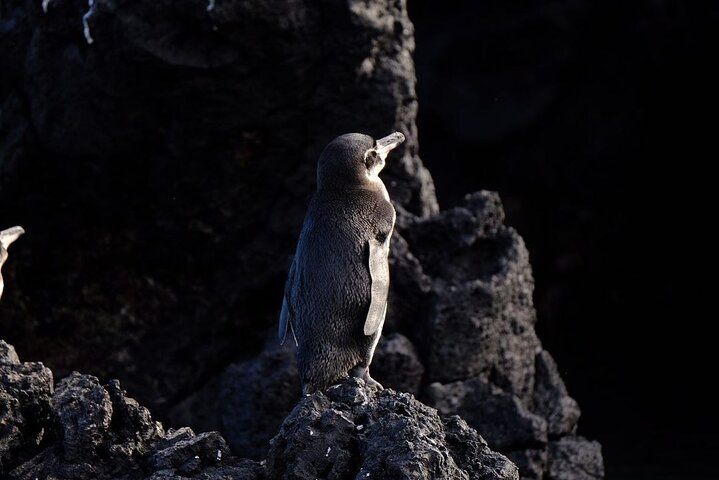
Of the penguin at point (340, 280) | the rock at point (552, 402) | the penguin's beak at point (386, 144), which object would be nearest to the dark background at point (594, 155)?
the rock at point (552, 402)

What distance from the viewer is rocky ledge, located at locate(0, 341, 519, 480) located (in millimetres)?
3309

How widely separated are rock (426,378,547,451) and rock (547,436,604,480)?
11.2 inches

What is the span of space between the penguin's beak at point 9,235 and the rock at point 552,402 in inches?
125

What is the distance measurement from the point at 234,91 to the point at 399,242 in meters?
1.32

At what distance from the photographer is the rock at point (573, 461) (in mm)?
6375

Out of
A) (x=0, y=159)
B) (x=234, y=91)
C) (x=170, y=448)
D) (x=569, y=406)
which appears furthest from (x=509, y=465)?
(x=0, y=159)

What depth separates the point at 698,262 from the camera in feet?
38.1

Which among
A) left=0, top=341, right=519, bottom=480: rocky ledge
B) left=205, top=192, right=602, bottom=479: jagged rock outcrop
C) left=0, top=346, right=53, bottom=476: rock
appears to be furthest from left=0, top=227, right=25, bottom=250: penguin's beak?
left=0, top=346, right=53, bottom=476: rock

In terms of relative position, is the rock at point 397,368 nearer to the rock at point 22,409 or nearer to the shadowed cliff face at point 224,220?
the shadowed cliff face at point 224,220

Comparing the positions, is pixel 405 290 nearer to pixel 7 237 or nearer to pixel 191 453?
pixel 7 237

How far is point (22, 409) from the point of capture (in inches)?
164

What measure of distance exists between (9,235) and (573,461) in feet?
11.5

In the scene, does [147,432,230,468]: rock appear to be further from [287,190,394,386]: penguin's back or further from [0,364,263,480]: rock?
[287,190,394,386]: penguin's back

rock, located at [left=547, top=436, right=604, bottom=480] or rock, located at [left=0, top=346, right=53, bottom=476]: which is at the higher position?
rock, located at [left=547, top=436, right=604, bottom=480]
